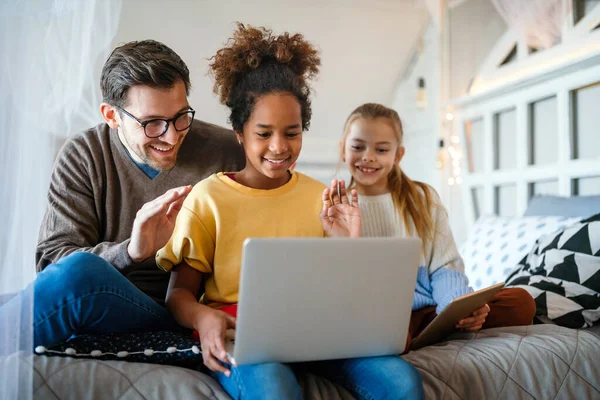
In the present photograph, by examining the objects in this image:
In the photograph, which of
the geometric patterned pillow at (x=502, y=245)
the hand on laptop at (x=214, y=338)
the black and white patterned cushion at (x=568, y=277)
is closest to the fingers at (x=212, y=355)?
the hand on laptop at (x=214, y=338)

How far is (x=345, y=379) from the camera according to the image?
1.08 metres

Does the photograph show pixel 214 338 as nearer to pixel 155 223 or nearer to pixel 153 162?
pixel 155 223

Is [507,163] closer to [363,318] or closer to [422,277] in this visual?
[422,277]

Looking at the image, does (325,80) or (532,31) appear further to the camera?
(325,80)

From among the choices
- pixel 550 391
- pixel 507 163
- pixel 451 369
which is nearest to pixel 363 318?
pixel 451 369

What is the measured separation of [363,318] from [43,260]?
2.58 feet

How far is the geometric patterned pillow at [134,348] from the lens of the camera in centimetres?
103

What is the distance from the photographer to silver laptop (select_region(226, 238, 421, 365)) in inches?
34.0

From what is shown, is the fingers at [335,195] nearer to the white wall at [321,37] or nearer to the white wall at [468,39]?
the white wall at [321,37]

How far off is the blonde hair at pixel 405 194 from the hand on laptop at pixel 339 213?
41 centimetres

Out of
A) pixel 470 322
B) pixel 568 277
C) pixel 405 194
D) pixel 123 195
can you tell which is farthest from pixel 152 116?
pixel 568 277

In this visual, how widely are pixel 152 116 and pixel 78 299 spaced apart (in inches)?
17.9

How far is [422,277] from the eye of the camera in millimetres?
1587

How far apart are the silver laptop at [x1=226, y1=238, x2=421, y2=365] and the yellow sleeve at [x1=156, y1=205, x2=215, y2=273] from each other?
259 millimetres
